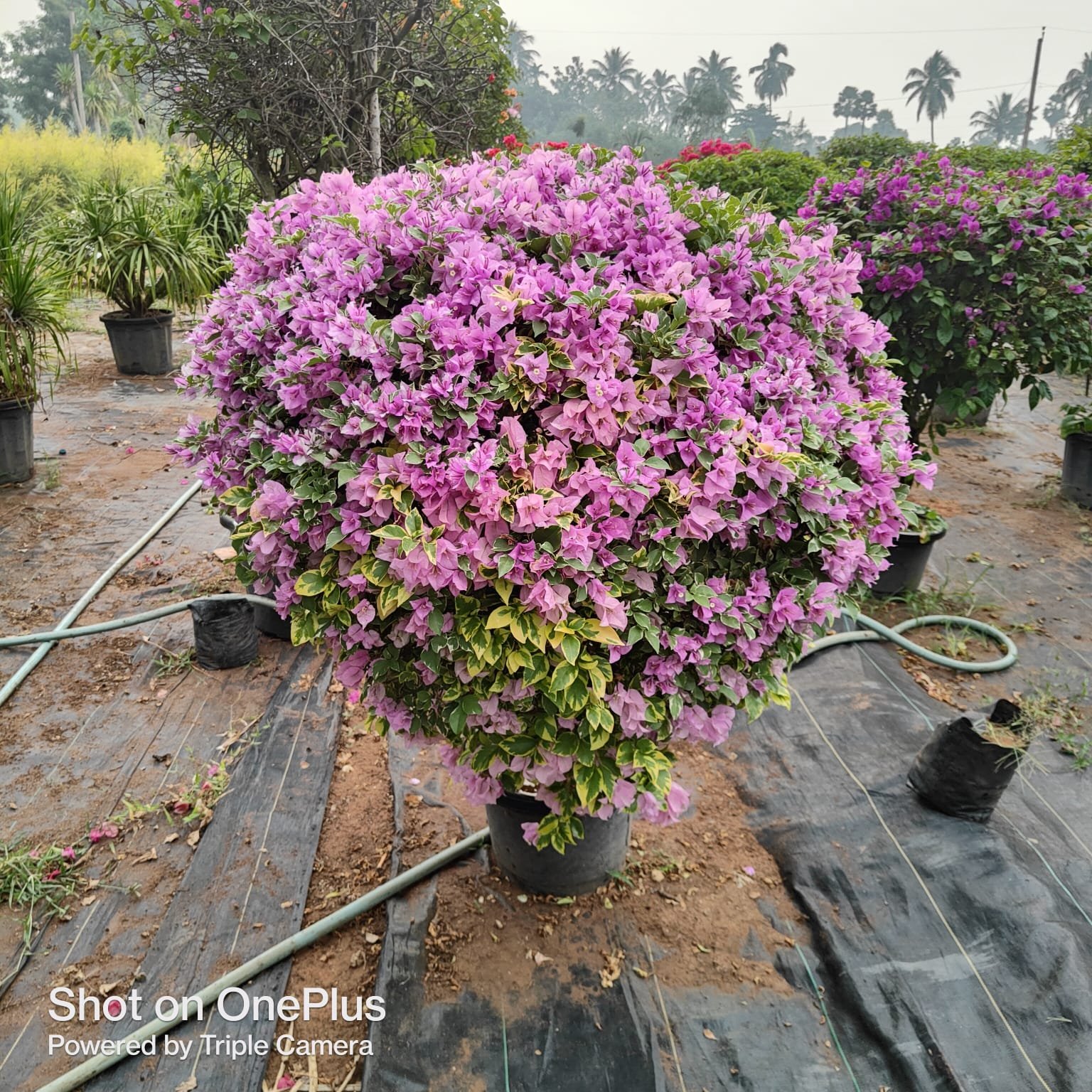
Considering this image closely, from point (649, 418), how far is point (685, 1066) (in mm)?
1361

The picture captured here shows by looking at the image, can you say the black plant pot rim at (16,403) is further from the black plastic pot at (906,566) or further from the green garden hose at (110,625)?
the black plastic pot at (906,566)

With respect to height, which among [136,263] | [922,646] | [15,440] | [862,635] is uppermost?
[136,263]

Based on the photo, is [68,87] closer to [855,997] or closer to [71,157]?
[71,157]

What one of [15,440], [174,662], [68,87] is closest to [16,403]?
[15,440]

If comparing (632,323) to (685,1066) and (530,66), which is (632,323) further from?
(530,66)

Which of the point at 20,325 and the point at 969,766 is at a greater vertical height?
the point at 20,325

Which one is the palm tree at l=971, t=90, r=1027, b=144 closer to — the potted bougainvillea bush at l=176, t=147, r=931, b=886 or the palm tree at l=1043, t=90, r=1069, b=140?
the palm tree at l=1043, t=90, r=1069, b=140

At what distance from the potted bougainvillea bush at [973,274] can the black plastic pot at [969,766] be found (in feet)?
6.25

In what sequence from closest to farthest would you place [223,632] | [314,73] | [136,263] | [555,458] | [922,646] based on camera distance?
[555,458], [223,632], [922,646], [314,73], [136,263]

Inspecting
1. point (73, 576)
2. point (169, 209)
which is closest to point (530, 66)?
point (169, 209)

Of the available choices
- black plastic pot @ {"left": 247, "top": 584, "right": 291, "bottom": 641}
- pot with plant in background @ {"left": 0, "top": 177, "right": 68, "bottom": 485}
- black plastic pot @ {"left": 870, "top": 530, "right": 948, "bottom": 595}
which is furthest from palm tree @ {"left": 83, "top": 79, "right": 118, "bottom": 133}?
black plastic pot @ {"left": 870, "top": 530, "right": 948, "bottom": 595}

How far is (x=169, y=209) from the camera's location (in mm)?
7672

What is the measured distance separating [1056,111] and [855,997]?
8773 cm

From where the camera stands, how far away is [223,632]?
10.1ft
